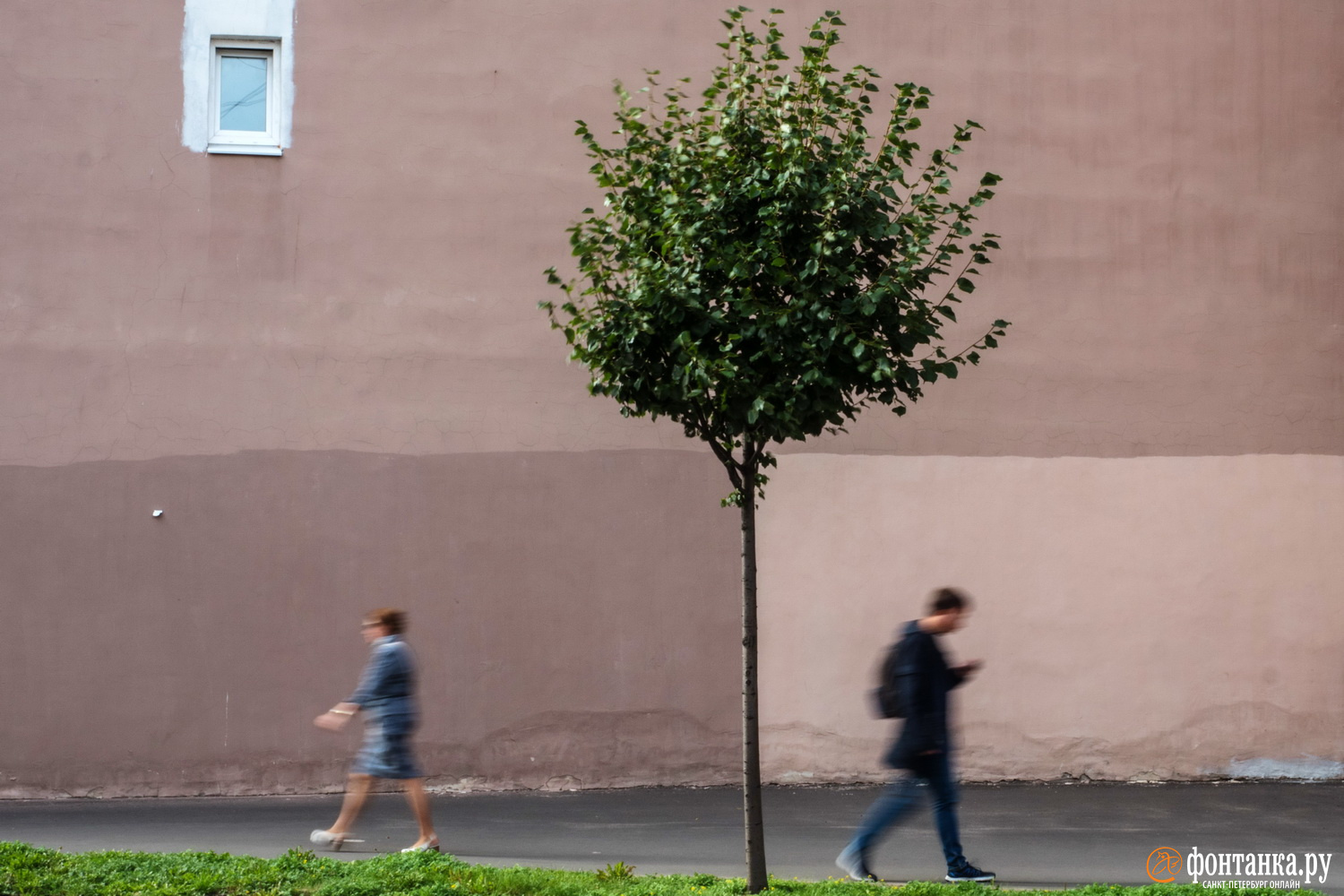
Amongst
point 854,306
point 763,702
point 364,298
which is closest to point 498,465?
point 364,298

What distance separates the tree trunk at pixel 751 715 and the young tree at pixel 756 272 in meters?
0.01

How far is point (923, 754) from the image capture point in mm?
6293

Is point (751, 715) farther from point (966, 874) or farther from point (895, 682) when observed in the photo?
point (966, 874)

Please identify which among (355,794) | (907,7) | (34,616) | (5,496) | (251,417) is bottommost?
(355,794)

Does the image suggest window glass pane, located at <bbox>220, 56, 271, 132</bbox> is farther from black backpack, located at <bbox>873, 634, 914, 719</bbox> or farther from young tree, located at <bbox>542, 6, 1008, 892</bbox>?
black backpack, located at <bbox>873, 634, 914, 719</bbox>

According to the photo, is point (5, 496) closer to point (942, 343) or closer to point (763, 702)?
point (763, 702)

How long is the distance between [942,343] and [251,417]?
543 centimetres

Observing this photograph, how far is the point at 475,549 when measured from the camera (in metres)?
9.34

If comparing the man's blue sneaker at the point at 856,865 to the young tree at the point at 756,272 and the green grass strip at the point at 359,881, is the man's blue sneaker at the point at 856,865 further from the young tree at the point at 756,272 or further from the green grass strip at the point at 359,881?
the young tree at the point at 756,272

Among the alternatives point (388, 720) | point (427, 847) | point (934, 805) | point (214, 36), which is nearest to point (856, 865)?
point (934, 805)

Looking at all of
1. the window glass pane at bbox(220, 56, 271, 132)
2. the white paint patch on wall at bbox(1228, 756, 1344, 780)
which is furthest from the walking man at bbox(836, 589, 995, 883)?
the window glass pane at bbox(220, 56, 271, 132)

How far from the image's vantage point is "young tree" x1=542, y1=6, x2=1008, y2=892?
219 inches

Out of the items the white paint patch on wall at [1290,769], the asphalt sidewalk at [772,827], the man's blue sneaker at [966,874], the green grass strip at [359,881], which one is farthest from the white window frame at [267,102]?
the white paint patch on wall at [1290,769]

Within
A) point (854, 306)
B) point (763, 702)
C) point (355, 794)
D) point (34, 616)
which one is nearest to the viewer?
point (854, 306)
